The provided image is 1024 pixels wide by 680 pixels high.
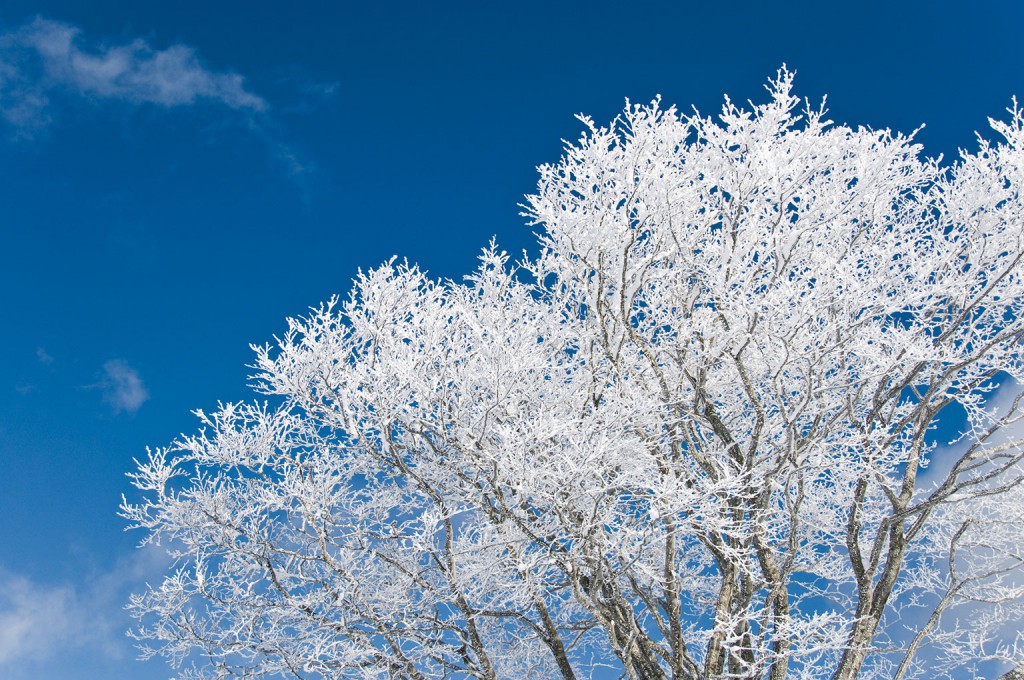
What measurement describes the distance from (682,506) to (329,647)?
13.8 feet

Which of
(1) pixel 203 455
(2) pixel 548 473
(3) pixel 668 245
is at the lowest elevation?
(2) pixel 548 473

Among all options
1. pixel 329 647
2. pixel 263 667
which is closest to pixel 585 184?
pixel 329 647

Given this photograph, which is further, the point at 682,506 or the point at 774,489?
the point at 774,489

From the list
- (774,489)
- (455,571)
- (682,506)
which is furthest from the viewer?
(774,489)

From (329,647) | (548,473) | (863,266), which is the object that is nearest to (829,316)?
(863,266)

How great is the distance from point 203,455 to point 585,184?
204 inches

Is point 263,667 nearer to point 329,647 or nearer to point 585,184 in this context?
point 329,647

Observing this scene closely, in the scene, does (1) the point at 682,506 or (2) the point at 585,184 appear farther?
(2) the point at 585,184

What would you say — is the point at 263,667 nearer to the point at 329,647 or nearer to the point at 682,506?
the point at 329,647

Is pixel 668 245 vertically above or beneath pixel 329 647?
above

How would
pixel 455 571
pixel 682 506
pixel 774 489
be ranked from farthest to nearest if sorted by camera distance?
pixel 774 489, pixel 455 571, pixel 682 506

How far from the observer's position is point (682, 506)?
6812 millimetres

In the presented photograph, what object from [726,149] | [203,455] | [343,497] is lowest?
[343,497]

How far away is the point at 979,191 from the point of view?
931 centimetres
